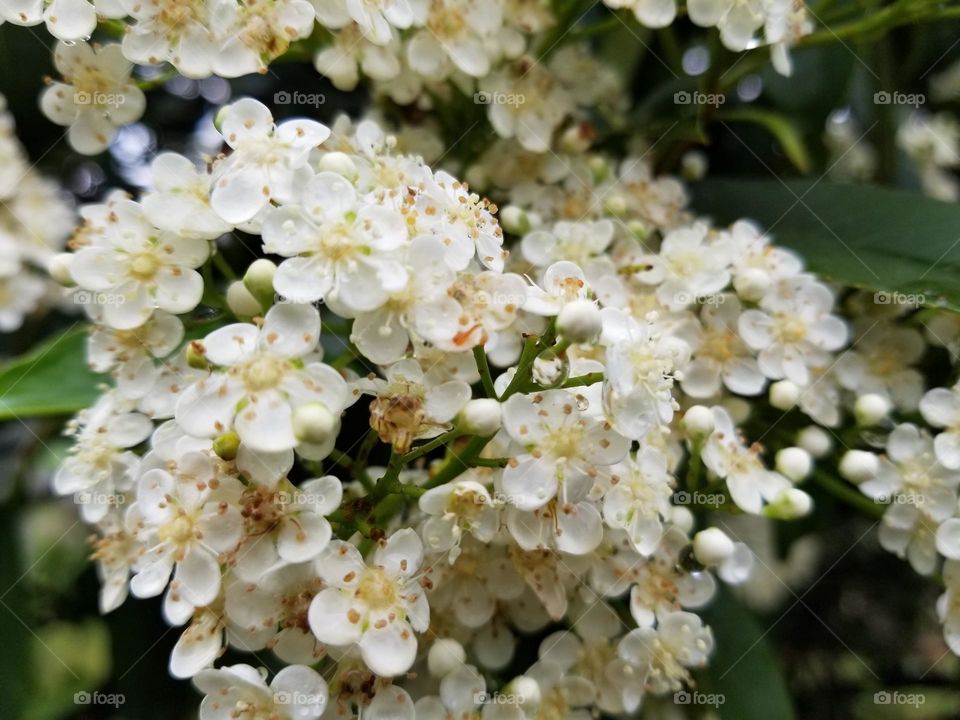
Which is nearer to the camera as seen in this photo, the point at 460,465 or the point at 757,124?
the point at 460,465

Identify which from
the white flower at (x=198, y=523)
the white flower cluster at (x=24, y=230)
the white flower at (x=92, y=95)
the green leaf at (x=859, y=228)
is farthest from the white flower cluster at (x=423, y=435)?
the white flower cluster at (x=24, y=230)

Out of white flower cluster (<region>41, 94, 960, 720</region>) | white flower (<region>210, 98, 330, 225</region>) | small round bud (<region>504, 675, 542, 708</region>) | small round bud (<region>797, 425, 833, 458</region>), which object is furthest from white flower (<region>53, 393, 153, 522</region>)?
small round bud (<region>797, 425, 833, 458</region>)

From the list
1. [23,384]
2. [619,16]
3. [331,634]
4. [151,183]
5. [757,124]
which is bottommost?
[23,384]

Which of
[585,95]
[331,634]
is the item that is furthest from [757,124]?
[331,634]

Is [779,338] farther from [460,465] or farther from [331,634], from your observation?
[331,634]

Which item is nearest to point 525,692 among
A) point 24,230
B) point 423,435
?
point 423,435

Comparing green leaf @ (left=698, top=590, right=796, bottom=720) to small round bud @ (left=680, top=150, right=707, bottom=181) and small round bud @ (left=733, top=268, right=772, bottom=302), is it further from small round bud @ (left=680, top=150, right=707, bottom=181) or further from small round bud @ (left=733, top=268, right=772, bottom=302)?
small round bud @ (left=680, top=150, right=707, bottom=181)

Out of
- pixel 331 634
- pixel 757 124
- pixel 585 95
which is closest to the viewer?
pixel 331 634

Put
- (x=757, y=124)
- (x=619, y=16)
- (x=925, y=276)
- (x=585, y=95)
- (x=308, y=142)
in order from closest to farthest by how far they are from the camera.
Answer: (x=308, y=142) < (x=925, y=276) < (x=619, y=16) < (x=585, y=95) < (x=757, y=124)
